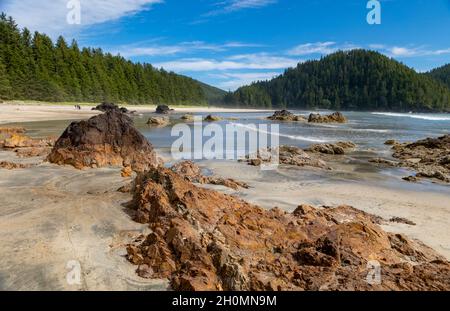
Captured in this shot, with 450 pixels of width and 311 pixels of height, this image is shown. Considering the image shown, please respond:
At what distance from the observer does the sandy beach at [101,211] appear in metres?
4.56

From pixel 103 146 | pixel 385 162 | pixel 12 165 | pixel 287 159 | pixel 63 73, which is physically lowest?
pixel 385 162

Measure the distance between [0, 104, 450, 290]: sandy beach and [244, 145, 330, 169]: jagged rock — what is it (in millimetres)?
1150

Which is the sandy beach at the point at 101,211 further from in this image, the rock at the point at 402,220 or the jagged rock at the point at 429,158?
the jagged rock at the point at 429,158

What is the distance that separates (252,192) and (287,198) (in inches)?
37.9

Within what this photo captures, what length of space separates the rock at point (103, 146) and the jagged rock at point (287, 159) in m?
4.14

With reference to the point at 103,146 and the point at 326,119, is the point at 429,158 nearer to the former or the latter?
the point at 103,146

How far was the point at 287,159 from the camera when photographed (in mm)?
15219

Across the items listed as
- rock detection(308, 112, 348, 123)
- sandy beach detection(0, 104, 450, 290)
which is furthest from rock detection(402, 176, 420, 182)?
rock detection(308, 112, 348, 123)

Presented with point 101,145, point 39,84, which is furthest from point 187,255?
point 39,84

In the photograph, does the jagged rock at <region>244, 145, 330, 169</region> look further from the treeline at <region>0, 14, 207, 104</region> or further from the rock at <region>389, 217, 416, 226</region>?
the treeline at <region>0, 14, 207, 104</region>

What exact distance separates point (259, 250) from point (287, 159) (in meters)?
10.4

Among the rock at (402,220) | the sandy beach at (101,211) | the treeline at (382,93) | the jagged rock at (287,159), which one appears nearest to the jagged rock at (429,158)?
the sandy beach at (101,211)

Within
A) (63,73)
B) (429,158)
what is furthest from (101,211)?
(63,73)

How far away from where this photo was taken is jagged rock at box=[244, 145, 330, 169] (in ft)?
47.9
